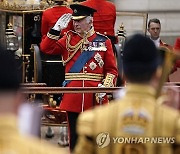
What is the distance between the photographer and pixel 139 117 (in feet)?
11.2

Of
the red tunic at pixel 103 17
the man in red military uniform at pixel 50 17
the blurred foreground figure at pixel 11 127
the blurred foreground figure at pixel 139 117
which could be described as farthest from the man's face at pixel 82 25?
the blurred foreground figure at pixel 11 127

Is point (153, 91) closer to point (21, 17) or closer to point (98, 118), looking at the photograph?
point (98, 118)

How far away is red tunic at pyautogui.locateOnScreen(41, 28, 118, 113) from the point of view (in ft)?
22.2

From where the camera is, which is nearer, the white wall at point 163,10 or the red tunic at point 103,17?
the red tunic at point 103,17

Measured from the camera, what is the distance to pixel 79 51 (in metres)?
6.81

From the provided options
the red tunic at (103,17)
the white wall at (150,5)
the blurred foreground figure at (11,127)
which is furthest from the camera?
the white wall at (150,5)

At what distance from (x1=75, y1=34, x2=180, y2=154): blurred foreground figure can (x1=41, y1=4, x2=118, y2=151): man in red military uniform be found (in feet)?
10.6

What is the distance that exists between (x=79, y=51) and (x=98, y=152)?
3331 millimetres

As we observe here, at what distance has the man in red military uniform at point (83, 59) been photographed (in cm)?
675

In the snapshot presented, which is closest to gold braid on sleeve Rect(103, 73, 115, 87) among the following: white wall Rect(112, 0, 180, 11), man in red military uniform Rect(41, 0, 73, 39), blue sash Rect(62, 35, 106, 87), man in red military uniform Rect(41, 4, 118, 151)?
man in red military uniform Rect(41, 4, 118, 151)

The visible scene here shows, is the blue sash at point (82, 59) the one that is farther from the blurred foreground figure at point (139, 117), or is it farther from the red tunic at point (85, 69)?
the blurred foreground figure at point (139, 117)

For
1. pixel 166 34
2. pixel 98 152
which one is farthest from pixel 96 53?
pixel 166 34

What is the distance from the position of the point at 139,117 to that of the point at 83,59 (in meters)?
3.41

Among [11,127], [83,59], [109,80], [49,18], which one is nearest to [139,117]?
[11,127]
